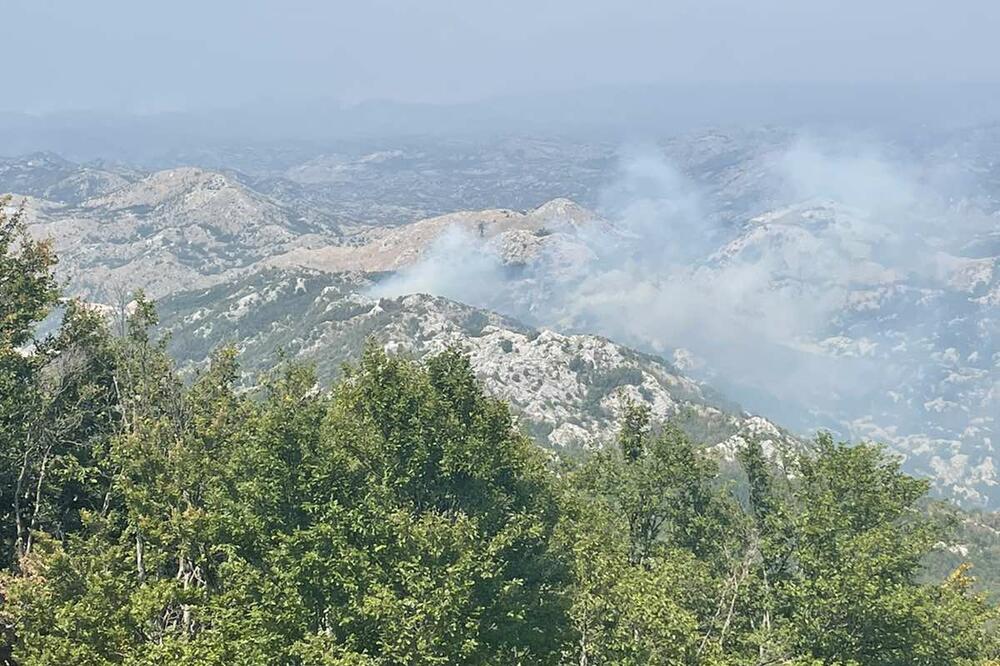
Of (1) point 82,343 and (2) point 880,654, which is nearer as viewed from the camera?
(2) point 880,654

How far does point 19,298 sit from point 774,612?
6668 cm

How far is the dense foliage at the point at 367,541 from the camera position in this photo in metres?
→ 35.5

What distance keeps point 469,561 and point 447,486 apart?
9705 millimetres

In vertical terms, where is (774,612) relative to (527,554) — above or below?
below

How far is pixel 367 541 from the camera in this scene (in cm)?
3831

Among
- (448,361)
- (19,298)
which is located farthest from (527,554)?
(19,298)

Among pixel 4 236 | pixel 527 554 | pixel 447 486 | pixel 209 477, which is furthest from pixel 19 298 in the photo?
pixel 527 554

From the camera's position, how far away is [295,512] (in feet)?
135

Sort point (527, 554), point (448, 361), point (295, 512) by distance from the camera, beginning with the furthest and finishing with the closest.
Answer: point (448, 361)
point (527, 554)
point (295, 512)

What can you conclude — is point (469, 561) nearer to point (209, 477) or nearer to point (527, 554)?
point (527, 554)

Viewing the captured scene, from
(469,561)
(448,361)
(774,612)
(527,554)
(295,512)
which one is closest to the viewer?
(469,561)

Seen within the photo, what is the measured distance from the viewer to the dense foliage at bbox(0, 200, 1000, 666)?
116 feet

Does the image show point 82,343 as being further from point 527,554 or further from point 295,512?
point 527,554

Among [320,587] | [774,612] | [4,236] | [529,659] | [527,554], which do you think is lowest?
[774,612]
